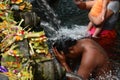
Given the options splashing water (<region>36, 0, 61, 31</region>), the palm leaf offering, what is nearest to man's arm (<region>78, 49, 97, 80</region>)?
the palm leaf offering

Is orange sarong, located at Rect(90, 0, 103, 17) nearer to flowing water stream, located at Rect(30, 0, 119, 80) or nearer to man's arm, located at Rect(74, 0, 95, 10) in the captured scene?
man's arm, located at Rect(74, 0, 95, 10)

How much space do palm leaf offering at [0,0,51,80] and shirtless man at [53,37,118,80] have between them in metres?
0.70

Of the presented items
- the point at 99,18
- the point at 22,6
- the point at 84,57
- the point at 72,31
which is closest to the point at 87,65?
the point at 84,57

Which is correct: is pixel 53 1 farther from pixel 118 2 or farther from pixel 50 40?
pixel 118 2

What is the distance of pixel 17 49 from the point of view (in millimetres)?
2986

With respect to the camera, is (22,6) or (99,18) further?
(99,18)

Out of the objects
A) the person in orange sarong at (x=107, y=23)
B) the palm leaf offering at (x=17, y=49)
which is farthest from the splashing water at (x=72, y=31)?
the palm leaf offering at (x=17, y=49)

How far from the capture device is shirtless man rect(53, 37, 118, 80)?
154 inches

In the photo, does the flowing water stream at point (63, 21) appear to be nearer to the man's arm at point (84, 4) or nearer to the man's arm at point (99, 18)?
the man's arm at point (84, 4)

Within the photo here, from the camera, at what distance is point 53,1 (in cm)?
807

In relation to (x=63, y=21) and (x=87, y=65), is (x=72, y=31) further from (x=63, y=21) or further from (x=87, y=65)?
(x=87, y=65)

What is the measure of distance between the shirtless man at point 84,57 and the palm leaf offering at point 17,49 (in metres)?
0.70

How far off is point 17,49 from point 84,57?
1172 mm

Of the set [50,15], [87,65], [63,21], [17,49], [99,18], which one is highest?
[17,49]
